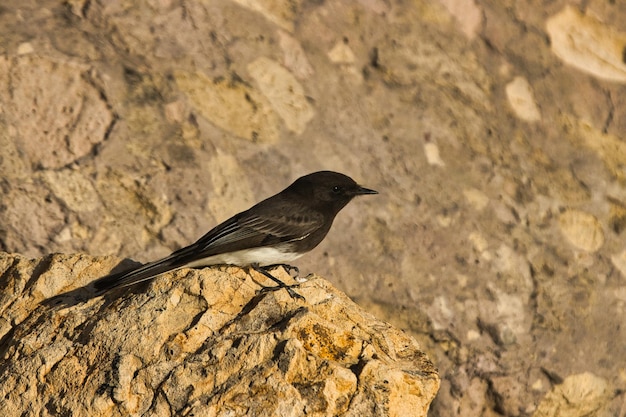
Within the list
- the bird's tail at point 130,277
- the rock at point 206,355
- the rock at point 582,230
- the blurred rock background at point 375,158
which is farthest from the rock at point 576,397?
the bird's tail at point 130,277

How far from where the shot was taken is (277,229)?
7547 mm

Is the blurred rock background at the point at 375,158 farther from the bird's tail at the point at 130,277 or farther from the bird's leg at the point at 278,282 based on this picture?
the bird's tail at the point at 130,277

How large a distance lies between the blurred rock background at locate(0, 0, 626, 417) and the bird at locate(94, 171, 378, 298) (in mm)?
700

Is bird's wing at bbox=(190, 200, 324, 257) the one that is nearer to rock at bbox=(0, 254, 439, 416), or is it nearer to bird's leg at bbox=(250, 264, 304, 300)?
bird's leg at bbox=(250, 264, 304, 300)

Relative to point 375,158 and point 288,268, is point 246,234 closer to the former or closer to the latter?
point 288,268

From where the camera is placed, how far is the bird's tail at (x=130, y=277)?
19.9 feet

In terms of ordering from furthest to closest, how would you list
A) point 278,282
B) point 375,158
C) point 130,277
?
point 375,158 < point 278,282 < point 130,277

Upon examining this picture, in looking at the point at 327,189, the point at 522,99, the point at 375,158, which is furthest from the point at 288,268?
the point at 522,99

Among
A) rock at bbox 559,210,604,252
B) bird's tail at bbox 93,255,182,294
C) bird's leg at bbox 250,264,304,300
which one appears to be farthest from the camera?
rock at bbox 559,210,604,252

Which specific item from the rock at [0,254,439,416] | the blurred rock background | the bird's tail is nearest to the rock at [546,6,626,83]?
the blurred rock background

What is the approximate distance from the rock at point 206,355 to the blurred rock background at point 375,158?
2.02 metres

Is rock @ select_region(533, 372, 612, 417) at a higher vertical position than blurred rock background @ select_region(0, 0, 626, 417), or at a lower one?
lower

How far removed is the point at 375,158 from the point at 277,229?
2.10 m

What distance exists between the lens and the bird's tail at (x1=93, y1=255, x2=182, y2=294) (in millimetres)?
6062
